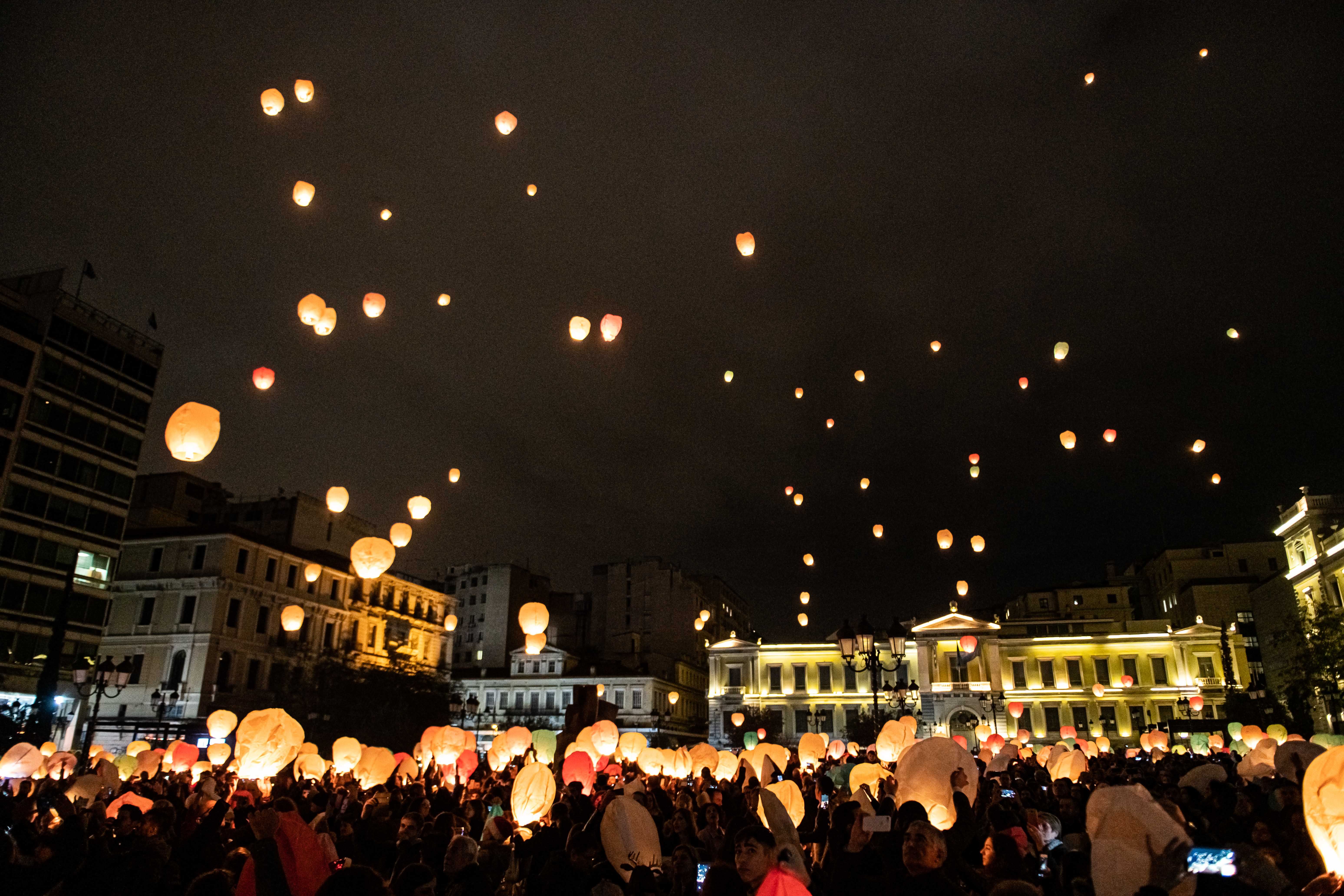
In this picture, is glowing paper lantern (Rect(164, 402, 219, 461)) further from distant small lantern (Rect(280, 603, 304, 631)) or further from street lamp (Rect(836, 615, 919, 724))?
distant small lantern (Rect(280, 603, 304, 631))

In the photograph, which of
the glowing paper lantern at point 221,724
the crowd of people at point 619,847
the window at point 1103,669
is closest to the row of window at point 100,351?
the glowing paper lantern at point 221,724

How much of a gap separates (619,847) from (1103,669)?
70334 millimetres

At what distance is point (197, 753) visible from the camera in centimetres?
1536

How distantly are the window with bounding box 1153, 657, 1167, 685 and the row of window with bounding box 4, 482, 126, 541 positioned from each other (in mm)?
68636

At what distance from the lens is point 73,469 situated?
35.8 metres

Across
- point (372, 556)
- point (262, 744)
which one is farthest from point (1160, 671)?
point (262, 744)

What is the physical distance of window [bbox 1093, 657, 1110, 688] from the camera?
64875mm

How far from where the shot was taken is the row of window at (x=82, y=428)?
3453 cm

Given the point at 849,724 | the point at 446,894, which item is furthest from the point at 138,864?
the point at 849,724

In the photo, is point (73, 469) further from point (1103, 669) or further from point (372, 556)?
point (1103, 669)

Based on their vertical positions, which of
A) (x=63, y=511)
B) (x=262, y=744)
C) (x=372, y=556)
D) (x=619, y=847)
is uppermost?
(x=63, y=511)

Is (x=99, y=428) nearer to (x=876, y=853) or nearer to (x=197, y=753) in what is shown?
(x=197, y=753)

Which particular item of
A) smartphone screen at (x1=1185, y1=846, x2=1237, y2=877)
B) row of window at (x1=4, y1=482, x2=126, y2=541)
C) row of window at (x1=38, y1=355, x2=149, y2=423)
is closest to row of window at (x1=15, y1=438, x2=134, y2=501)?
row of window at (x1=4, y1=482, x2=126, y2=541)

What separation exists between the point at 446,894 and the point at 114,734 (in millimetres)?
42365
